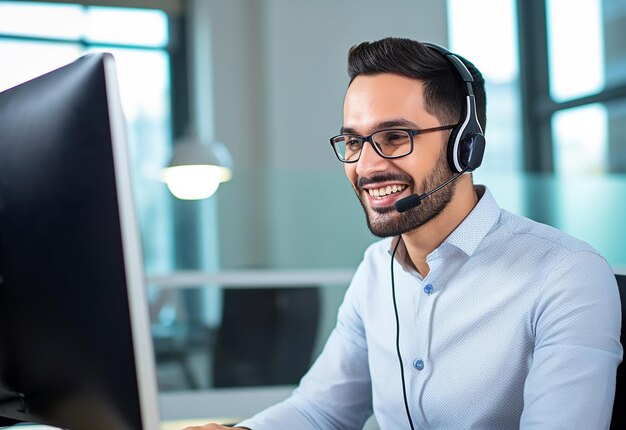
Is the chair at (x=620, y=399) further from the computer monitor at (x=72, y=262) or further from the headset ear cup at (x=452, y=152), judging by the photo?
the computer monitor at (x=72, y=262)

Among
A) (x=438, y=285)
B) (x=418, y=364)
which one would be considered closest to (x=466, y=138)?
(x=438, y=285)

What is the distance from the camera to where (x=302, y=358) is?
125 inches

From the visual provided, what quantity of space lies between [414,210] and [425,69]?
0.75 feet

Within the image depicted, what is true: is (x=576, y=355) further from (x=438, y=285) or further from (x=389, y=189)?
(x=389, y=189)

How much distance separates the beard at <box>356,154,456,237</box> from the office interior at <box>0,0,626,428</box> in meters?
1.86

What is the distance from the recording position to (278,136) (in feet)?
15.5

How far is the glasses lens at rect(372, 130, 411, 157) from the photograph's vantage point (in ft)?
3.89

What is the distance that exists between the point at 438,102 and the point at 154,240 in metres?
2.59

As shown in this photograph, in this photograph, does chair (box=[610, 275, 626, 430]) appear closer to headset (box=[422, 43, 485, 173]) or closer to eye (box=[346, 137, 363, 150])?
headset (box=[422, 43, 485, 173])

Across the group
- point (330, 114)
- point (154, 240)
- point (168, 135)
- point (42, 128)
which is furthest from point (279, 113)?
Result: point (42, 128)

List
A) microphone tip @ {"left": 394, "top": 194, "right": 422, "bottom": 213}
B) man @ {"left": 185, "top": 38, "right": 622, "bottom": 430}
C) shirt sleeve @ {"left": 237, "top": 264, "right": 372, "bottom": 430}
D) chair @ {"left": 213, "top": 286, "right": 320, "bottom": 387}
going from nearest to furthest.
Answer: man @ {"left": 185, "top": 38, "right": 622, "bottom": 430} → microphone tip @ {"left": 394, "top": 194, "right": 422, "bottom": 213} → shirt sleeve @ {"left": 237, "top": 264, "right": 372, "bottom": 430} → chair @ {"left": 213, "top": 286, "right": 320, "bottom": 387}

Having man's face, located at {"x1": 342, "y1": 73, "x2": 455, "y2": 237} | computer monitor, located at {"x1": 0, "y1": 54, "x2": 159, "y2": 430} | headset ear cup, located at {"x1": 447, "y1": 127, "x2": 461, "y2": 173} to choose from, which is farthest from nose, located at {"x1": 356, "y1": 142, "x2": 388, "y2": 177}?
computer monitor, located at {"x1": 0, "y1": 54, "x2": 159, "y2": 430}

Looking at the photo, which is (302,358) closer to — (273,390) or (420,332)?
(273,390)

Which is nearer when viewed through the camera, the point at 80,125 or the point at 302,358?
the point at 80,125
